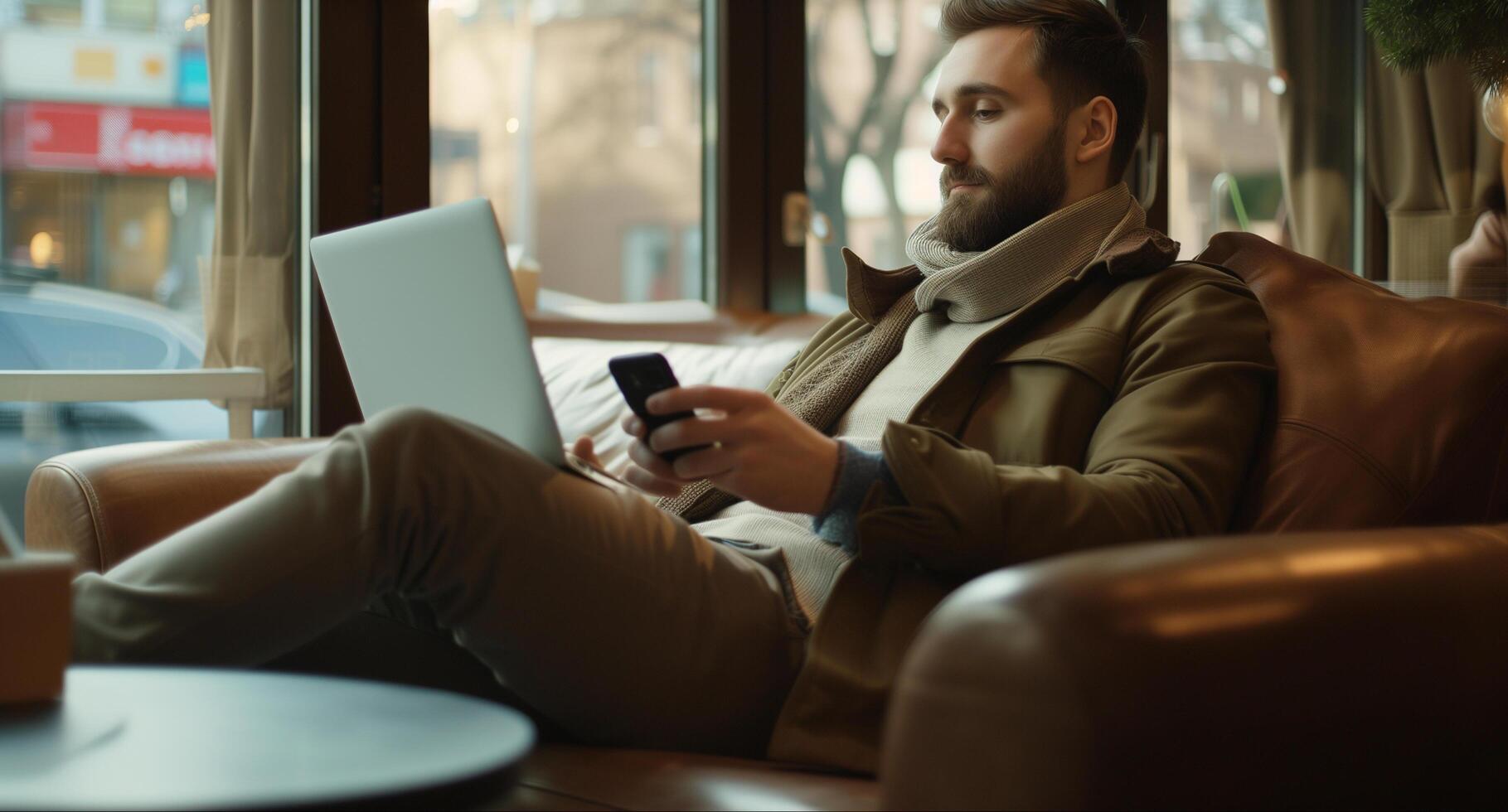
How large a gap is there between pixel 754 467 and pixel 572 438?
41.5 inches

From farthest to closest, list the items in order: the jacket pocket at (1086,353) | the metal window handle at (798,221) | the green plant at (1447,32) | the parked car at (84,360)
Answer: the metal window handle at (798,221) → the parked car at (84,360) → the green plant at (1447,32) → the jacket pocket at (1086,353)

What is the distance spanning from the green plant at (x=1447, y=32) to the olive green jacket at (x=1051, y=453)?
82 centimetres

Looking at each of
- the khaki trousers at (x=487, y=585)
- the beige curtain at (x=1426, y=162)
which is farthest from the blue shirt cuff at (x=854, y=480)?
the beige curtain at (x=1426, y=162)

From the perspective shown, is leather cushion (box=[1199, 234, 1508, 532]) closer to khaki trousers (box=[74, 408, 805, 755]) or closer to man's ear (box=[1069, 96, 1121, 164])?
man's ear (box=[1069, 96, 1121, 164])

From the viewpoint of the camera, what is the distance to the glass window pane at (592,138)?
10.4ft

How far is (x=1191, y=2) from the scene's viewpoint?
3.99 m

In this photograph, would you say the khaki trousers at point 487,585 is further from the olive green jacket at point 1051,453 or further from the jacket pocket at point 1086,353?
the jacket pocket at point 1086,353

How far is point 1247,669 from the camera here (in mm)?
823

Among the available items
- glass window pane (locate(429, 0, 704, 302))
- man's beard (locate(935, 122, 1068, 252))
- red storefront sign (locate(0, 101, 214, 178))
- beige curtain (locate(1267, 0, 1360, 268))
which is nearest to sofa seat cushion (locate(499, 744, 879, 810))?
man's beard (locate(935, 122, 1068, 252))

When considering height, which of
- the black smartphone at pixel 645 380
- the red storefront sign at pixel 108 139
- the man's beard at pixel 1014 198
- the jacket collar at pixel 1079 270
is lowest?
the black smartphone at pixel 645 380

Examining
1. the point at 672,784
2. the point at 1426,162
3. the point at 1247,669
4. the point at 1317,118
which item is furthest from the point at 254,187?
the point at 1426,162

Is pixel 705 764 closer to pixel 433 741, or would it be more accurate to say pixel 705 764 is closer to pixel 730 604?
pixel 730 604

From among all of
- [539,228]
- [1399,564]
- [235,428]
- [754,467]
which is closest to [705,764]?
[754,467]

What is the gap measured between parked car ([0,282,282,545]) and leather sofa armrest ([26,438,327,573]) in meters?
0.94
